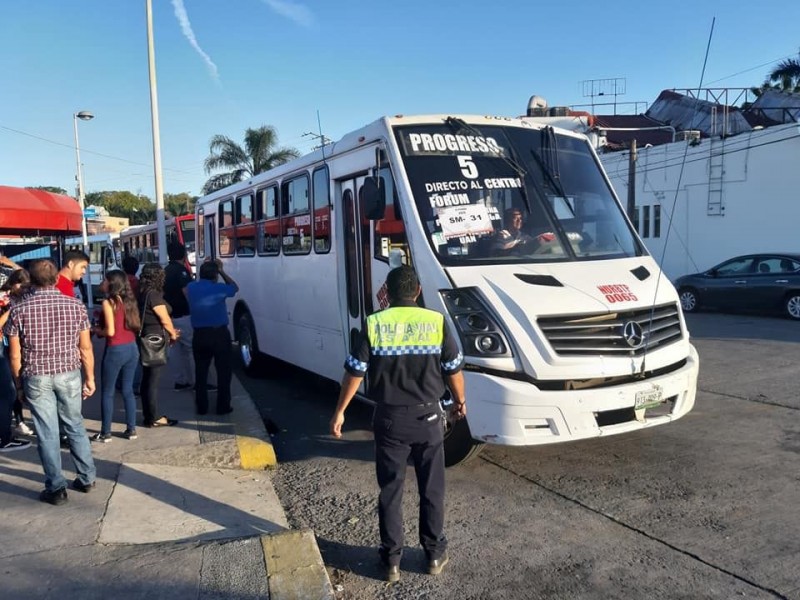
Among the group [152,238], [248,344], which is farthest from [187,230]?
[248,344]

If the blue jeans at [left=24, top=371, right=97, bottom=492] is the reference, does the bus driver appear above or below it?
above

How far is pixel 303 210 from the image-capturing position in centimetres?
793

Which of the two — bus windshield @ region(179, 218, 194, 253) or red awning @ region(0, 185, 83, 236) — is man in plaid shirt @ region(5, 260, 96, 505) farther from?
bus windshield @ region(179, 218, 194, 253)

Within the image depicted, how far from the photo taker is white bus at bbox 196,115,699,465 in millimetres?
4773

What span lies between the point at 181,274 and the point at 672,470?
6.37 metres

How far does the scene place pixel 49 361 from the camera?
4648 millimetres

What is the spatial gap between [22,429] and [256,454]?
98.4 inches

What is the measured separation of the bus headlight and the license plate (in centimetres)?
103

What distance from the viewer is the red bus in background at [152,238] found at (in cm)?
2441

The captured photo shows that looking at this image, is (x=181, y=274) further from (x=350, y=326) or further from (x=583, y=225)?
(x=583, y=225)

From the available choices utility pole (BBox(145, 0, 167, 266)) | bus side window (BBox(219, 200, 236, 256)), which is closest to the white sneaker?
bus side window (BBox(219, 200, 236, 256))

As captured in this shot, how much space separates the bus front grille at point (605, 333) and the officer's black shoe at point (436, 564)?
167cm

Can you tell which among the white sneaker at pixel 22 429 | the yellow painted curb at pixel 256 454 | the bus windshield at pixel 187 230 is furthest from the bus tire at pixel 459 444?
the bus windshield at pixel 187 230

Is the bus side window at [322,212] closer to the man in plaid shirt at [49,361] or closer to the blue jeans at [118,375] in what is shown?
the blue jeans at [118,375]
